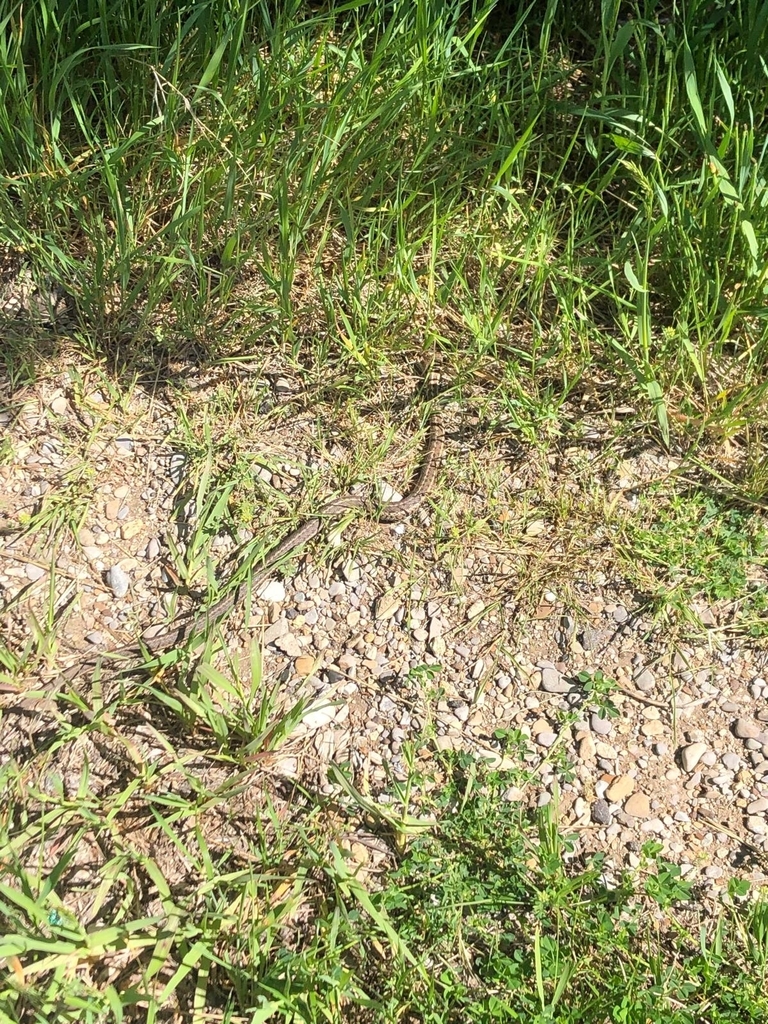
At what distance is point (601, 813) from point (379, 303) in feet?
5.26

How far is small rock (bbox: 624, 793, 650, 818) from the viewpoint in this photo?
2105 mm

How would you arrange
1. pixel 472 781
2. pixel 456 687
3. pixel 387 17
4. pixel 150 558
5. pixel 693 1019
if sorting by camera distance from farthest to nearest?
pixel 387 17 → pixel 150 558 → pixel 456 687 → pixel 472 781 → pixel 693 1019

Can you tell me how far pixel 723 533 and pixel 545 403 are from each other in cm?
64

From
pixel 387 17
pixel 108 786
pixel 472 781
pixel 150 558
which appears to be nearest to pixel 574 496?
pixel 472 781

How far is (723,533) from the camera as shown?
2.49 meters

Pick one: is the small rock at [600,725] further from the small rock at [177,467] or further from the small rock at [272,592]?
the small rock at [177,467]

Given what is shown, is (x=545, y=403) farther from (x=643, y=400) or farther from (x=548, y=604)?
(x=548, y=604)

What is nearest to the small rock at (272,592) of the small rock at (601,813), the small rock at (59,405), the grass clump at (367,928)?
the grass clump at (367,928)

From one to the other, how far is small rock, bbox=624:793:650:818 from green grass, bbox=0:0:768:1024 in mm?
110

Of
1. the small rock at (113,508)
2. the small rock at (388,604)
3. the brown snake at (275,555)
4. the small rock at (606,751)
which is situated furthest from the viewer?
the small rock at (113,508)

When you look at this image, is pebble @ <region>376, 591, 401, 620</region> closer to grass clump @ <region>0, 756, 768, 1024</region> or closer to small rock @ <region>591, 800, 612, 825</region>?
grass clump @ <region>0, 756, 768, 1024</region>

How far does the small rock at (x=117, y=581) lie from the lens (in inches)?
95.4

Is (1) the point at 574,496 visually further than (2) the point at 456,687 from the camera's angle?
Yes

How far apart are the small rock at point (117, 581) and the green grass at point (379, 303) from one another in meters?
0.16
